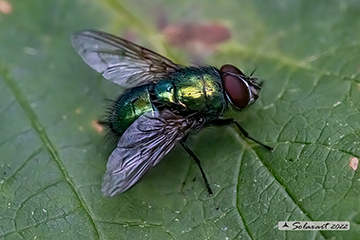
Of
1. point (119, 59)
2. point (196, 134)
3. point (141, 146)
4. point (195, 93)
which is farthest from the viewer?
point (119, 59)

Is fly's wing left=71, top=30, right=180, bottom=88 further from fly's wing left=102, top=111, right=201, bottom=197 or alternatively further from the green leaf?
fly's wing left=102, top=111, right=201, bottom=197

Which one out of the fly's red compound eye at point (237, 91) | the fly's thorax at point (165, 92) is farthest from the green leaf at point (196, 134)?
the fly's thorax at point (165, 92)

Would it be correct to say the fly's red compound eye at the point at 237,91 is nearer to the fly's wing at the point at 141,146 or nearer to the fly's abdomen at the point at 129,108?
the fly's wing at the point at 141,146

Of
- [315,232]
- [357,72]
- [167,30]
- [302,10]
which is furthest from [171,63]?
[315,232]

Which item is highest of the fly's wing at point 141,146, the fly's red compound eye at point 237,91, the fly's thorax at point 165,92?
the fly's red compound eye at point 237,91

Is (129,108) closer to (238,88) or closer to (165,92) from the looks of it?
(165,92)

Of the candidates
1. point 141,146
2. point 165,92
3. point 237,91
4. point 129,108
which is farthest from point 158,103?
point 237,91
